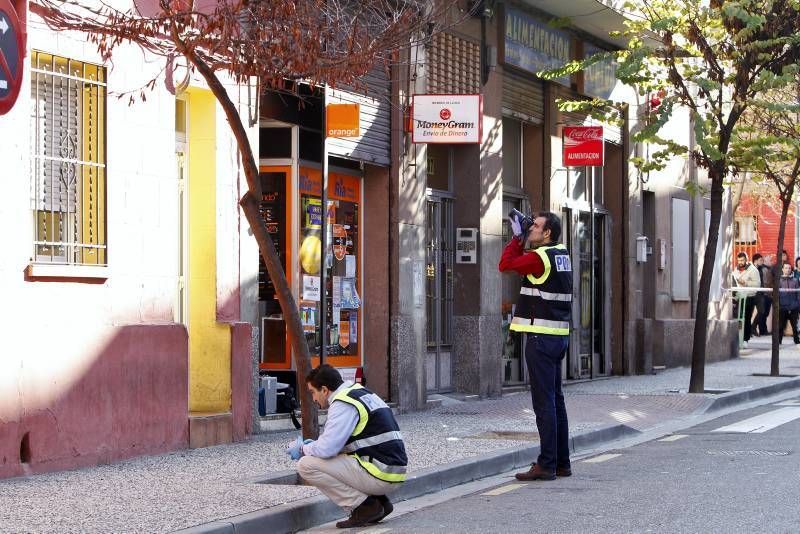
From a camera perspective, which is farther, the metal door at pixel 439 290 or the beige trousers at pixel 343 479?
the metal door at pixel 439 290

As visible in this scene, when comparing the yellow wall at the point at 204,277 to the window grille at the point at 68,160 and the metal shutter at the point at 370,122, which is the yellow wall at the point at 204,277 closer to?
the window grille at the point at 68,160

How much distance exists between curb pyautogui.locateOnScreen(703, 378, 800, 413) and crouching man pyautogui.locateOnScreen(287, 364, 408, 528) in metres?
8.99

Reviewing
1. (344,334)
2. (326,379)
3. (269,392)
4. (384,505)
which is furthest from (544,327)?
(344,334)

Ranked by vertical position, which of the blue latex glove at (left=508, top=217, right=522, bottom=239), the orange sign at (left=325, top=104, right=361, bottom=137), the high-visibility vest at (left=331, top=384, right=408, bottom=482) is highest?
the orange sign at (left=325, top=104, right=361, bottom=137)

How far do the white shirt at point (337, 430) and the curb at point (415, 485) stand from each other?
48 centimetres

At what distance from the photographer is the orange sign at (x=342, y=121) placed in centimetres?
1543

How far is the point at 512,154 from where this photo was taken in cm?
2091

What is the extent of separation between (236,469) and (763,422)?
21.7ft

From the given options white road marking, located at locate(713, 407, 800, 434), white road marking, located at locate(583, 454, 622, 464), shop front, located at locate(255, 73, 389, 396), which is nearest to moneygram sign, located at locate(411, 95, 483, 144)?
shop front, located at locate(255, 73, 389, 396)

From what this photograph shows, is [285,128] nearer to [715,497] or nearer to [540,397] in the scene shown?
[540,397]

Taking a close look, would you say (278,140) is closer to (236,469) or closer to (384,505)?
(236,469)

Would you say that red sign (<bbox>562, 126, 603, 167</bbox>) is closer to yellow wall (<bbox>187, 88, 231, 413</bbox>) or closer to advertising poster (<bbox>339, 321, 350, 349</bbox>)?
advertising poster (<bbox>339, 321, 350, 349</bbox>)

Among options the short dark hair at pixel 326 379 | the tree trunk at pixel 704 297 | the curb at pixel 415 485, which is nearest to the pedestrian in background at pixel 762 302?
the tree trunk at pixel 704 297

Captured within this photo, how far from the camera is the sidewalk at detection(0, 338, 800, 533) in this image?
29.3 feet
